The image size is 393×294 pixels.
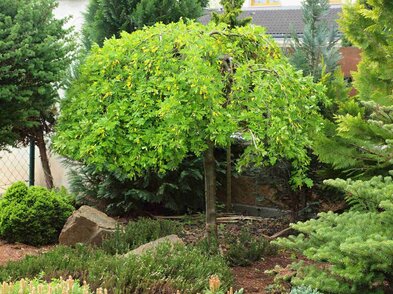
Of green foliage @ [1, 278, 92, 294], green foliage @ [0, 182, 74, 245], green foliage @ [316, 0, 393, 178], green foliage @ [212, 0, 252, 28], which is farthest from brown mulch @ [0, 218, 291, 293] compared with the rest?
green foliage @ [212, 0, 252, 28]

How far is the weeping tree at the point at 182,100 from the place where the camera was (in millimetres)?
5422

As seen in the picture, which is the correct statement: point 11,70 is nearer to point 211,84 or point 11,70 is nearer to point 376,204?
point 211,84

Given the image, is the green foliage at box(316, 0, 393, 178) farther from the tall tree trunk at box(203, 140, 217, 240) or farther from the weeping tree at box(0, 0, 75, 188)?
the weeping tree at box(0, 0, 75, 188)

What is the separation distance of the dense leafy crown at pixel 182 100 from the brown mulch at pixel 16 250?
1.59m

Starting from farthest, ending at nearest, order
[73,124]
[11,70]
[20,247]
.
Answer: [20,247], [11,70], [73,124]

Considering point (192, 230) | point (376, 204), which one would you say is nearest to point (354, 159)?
point (376, 204)

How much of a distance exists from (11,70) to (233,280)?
3430 mm

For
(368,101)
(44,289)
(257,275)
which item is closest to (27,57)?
(257,275)

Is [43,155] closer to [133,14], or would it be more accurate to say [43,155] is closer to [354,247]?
[133,14]

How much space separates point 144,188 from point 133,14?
2356mm

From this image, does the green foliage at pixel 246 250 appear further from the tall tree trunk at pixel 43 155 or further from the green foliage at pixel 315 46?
the tall tree trunk at pixel 43 155

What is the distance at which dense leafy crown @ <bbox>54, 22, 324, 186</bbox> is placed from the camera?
17.8 feet

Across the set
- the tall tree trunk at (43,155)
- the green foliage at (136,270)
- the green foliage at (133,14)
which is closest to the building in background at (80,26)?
the tall tree trunk at (43,155)

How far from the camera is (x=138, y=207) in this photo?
29.1 ft
